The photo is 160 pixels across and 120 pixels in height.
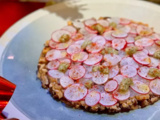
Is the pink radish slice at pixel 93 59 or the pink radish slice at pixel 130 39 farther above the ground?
the pink radish slice at pixel 130 39

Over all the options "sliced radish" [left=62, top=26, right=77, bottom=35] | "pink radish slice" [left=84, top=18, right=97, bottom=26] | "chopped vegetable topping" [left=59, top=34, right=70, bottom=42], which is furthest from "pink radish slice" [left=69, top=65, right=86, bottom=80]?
"pink radish slice" [left=84, top=18, right=97, bottom=26]

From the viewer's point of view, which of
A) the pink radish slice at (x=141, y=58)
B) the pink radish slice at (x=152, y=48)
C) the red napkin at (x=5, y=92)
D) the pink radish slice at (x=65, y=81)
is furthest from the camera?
the pink radish slice at (x=152, y=48)

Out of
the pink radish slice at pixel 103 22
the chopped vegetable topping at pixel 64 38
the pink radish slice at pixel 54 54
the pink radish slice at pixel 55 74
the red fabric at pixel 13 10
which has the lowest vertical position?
the pink radish slice at pixel 55 74

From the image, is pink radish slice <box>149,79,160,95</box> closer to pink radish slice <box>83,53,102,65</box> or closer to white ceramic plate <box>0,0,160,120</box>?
white ceramic plate <box>0,0,160,120</box>

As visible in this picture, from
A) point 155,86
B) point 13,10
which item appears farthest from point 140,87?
point 13,10

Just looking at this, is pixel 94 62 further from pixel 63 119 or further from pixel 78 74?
pixel 63 119

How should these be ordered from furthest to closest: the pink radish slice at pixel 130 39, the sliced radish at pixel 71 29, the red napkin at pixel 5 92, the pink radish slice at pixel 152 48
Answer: the sliced radish at pixel 71 29 → the pink radish slice at pixel 130 39 → the pink radish slice at pixel 152 48 → the red napkin at pixel 5 92

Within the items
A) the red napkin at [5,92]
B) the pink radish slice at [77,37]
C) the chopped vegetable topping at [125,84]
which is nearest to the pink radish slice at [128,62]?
the chopped vegetable topping at [125,84]

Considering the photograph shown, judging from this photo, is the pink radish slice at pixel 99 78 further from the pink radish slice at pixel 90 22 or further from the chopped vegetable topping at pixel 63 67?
the pink radish slice at pixel 90 22
